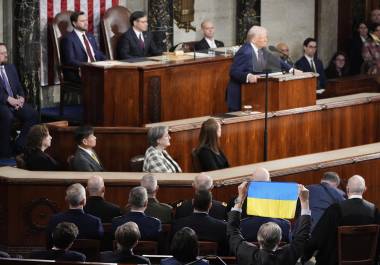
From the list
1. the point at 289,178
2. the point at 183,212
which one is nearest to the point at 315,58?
the point at 289,178

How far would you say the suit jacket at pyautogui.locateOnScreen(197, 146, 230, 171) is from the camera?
1412 centimetres

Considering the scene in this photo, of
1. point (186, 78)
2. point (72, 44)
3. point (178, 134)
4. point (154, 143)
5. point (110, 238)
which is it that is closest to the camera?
point (110, 238)

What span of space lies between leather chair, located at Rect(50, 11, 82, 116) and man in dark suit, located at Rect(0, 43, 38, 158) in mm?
762

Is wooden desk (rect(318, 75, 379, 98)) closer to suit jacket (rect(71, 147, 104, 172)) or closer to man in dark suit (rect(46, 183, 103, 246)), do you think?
suit jacket (rect(71, 147, 104, 172))

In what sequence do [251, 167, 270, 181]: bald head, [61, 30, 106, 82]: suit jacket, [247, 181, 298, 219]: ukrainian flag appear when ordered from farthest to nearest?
[61, 30, 106, 82]: suit jacket → [251, 167, 270, 181]: bald head → [247, 181, 298, 219]: ukrainian flag

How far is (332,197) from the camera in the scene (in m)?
12.3

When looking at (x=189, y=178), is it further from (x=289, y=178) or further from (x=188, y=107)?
(x=188, y=107)

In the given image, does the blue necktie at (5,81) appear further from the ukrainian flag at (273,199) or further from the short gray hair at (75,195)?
the ukrainian flag at (273,199)

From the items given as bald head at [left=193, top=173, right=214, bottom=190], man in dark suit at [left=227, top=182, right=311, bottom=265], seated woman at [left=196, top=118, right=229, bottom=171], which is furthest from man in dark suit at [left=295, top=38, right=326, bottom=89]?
man in dark suit at [left=227, top=182, right=311, bottom=265]

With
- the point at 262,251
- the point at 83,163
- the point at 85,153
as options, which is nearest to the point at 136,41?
the point at 85,153

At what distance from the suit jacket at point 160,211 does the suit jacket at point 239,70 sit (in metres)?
Result: 4.00

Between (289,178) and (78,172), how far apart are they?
210 cm

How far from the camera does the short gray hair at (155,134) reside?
13.9 m

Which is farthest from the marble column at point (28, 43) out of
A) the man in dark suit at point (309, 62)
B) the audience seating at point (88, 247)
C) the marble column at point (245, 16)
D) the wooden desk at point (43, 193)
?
the audience seating at point (88, 247)
